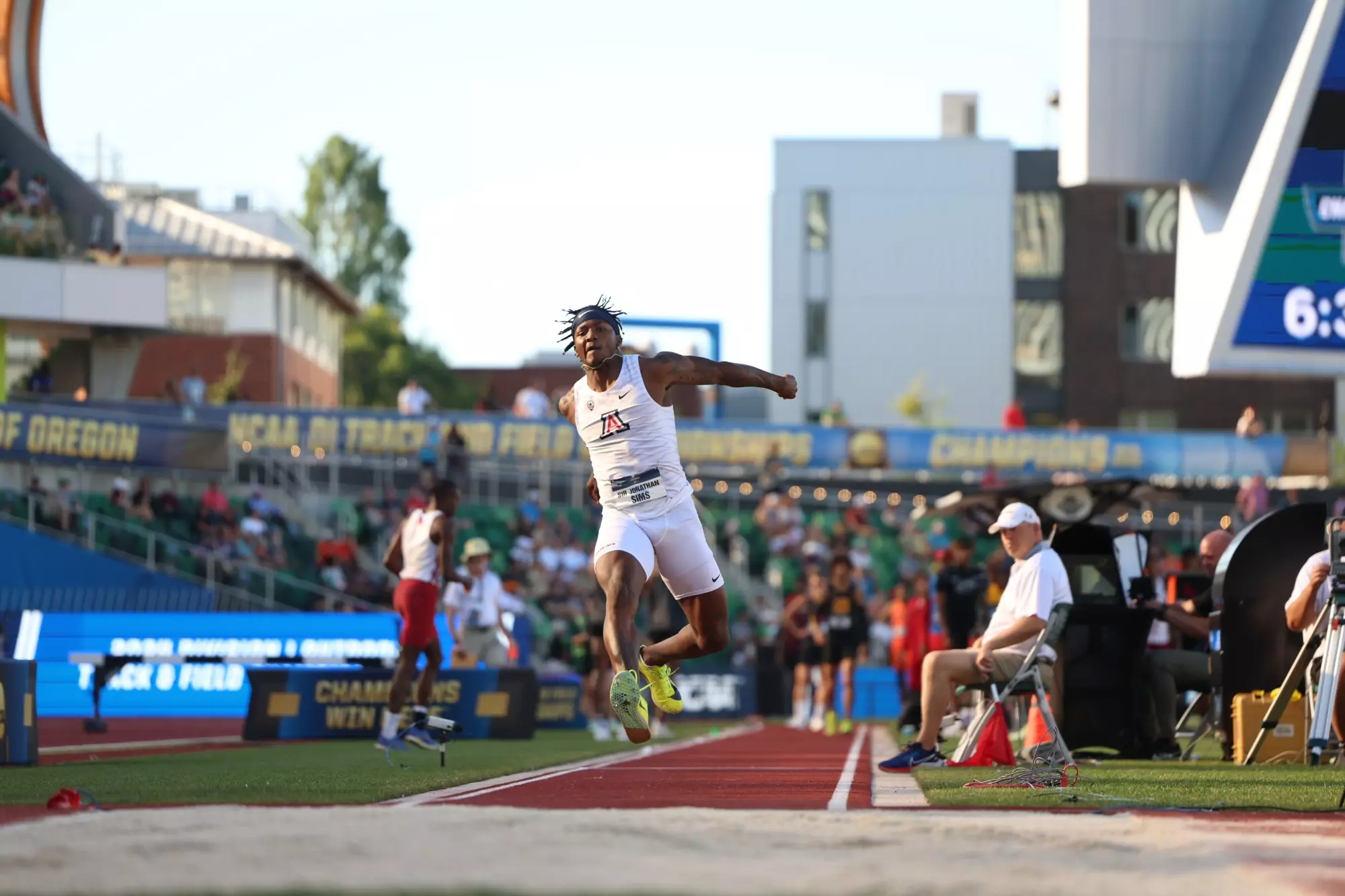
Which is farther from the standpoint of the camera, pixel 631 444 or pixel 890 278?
pixel 890 278

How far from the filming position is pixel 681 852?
6.25 m

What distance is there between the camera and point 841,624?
74.5ft

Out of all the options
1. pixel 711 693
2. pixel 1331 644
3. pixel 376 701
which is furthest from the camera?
pixel 711 693

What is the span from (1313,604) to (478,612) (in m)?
10.5

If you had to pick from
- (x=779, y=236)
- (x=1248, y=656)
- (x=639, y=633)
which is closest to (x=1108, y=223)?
(x=779, y=236)

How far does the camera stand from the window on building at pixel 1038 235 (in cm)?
6031

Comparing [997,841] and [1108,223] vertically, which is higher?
[1108,223]

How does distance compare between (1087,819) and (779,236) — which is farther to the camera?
(779,236)

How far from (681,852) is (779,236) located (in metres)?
55.7

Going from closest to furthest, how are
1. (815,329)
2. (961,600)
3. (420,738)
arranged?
(420,738), (961,600), (815,329)

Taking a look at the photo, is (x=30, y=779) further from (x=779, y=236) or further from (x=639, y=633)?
(x=779, y=236)

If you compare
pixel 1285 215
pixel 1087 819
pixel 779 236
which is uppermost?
pixel 779 236

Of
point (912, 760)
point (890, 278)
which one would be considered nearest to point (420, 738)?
point (912, 760)

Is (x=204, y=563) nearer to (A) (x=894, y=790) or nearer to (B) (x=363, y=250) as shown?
(A) (x=894, y=790)
